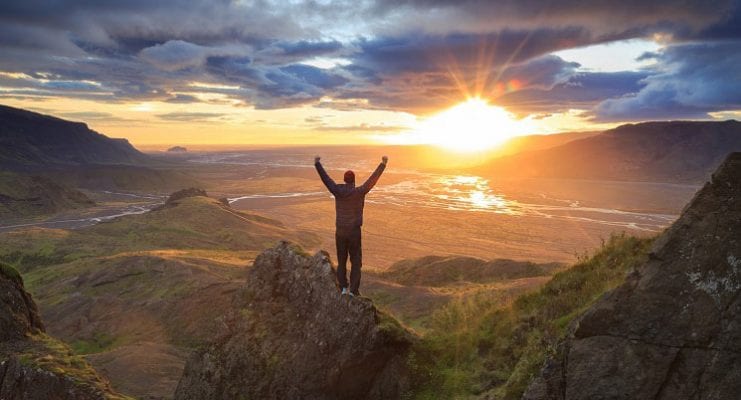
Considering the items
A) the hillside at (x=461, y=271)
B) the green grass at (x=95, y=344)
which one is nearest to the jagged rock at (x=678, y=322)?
the hillside at (x=461, y=271)

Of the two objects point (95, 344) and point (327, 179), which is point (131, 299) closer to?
point (95, 344)

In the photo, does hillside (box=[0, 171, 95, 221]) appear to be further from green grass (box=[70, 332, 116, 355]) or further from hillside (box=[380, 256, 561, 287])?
hillside (box=[380, 256, 561, 287])

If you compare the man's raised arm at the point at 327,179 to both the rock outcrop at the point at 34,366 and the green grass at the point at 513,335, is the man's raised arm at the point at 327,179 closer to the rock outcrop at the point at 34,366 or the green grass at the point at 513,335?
the green grass at the point at 513,335

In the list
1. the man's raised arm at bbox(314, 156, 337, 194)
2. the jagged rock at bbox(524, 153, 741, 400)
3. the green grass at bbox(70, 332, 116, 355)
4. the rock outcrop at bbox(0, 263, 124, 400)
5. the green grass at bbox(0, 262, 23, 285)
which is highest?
the man's raised arm at bbox(314, 156, 337, 194)

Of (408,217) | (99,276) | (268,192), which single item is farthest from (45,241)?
(268,192)

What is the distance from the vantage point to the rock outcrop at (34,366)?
10.0 metres

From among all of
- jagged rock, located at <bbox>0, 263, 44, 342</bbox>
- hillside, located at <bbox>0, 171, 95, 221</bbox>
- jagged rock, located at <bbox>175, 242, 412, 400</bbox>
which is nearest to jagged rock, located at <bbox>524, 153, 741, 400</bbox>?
jagged rock, located at <bbox>175, 242, 412, 400</bbox>

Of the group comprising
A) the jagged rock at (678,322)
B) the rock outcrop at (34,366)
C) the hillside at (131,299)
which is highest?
the jagged rock at (678,322)

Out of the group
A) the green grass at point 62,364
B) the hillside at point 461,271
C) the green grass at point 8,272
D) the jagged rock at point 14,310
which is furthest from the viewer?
the hillside at point 461,271

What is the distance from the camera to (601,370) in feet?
22.4

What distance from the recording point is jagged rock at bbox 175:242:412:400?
10422 millimetres

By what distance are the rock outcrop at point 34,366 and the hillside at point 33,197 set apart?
135m

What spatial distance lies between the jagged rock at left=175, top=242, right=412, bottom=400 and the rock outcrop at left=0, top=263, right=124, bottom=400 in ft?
7.53

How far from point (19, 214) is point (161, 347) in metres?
126
